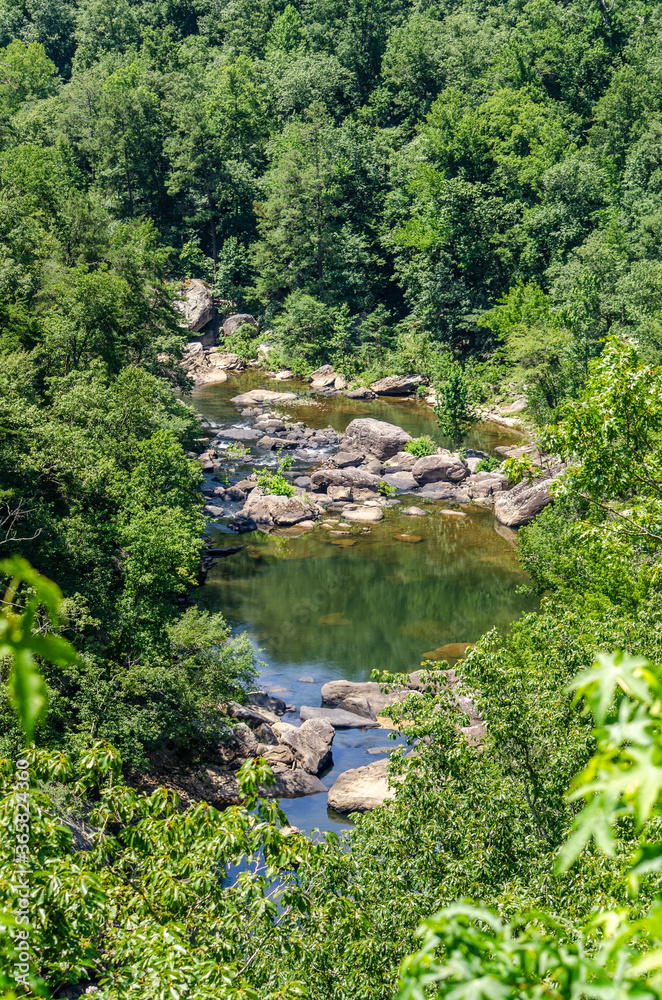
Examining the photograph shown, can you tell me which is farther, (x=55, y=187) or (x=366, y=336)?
(x=366, y=336)

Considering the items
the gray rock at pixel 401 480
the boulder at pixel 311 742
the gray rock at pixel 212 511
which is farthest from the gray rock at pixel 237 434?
the boulder at pixel 311 742

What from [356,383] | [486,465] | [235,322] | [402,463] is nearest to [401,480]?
[402,463]

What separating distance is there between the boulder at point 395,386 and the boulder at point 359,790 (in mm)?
34799

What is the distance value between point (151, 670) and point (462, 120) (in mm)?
50916

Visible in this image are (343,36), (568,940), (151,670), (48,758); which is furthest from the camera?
(343,36)

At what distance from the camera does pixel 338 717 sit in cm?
2091

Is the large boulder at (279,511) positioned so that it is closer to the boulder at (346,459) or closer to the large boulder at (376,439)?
the boulder at (346,459)

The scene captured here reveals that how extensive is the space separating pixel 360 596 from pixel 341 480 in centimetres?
900

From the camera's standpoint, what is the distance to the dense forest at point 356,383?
17.3 feet

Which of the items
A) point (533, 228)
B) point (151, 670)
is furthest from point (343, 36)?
point (151, 670)

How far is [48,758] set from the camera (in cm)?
679

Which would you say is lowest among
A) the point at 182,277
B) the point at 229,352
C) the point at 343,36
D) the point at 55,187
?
the point at 229,352

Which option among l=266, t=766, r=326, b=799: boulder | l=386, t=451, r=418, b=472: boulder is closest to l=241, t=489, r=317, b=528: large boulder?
l=386, t=451, r=418, b=472: boulder

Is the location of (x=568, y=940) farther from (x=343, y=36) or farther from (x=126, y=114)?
(x=343, y=36)
